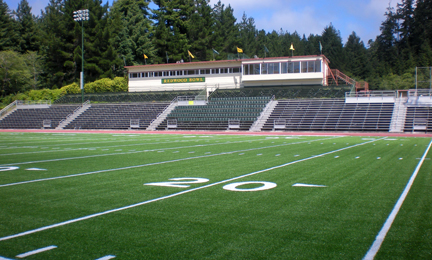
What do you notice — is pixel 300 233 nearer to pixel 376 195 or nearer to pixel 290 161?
pixel 376 195

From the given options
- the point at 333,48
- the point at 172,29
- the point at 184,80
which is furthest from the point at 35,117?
the point at 333,48

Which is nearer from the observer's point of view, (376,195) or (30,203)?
(30,203)

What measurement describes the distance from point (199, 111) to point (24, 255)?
3316 centimetres

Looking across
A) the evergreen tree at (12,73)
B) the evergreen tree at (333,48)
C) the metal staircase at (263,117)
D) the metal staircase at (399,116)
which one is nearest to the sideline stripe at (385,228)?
the metal staircase at (399,116)

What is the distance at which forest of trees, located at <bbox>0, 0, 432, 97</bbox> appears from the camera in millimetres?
56656

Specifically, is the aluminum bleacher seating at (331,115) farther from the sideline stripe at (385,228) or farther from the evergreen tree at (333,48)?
→ the evergreen tree at (333,48)

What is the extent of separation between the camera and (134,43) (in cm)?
6144

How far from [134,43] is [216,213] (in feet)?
198

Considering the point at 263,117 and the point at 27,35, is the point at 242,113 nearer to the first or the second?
the point at 263,117

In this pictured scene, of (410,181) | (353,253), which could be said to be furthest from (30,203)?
(410,181)

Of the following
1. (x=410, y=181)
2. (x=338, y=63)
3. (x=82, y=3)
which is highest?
(x=82, y=3)

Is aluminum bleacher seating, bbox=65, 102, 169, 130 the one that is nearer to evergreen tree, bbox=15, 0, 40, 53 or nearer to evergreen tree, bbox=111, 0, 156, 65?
evergreen tree, bbox=111, 0, 156, 65

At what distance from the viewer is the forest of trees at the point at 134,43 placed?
56.7m

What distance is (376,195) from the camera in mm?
6148
